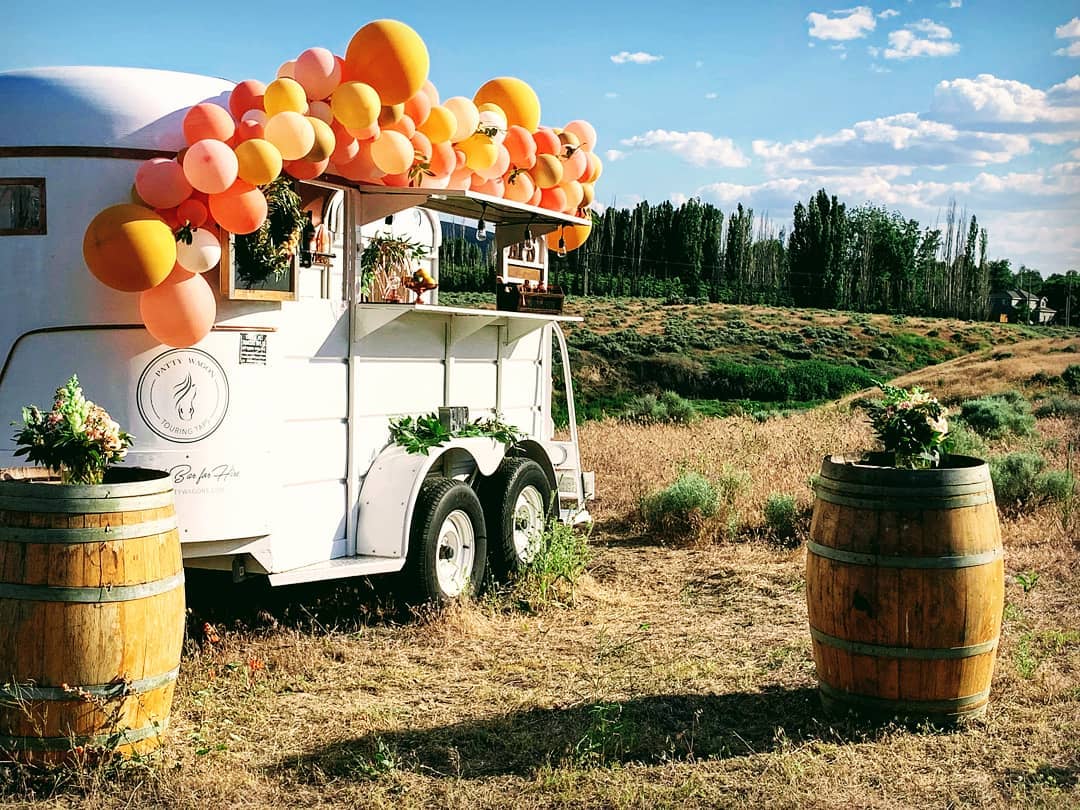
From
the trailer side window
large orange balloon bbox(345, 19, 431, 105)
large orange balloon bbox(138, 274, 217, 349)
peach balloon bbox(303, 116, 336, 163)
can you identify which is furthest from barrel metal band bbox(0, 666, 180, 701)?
large orange balloon bbox(345, 19, 431, 105)

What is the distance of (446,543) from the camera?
7863 mm

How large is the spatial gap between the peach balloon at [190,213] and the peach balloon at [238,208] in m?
0.07

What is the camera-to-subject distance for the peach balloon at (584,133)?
31.2 feet

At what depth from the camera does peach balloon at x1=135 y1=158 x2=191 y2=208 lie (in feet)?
18.7

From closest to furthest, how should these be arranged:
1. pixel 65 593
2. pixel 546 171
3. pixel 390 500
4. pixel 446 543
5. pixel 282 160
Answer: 1. pixel 65 593
2. pixel 282 160
3. pixel 390 500
4. pixel 446 543
5. pixel 546 171

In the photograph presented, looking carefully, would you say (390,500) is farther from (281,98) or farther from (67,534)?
(67,534)

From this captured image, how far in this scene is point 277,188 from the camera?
6324 mm

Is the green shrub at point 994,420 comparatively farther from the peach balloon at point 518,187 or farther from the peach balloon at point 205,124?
the peach balloon at point 205,124

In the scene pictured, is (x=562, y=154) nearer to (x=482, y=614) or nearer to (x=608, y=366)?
(x=482, y=614)

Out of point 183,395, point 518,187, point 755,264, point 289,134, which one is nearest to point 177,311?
point 183,395

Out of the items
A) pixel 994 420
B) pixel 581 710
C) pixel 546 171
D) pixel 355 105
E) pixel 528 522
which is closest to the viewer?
pixel 581 710

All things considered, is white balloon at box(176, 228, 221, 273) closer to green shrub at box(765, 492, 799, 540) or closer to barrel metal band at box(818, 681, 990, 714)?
barrel metal band at box(818, 681, 990, 714)

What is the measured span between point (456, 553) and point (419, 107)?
3089 mm

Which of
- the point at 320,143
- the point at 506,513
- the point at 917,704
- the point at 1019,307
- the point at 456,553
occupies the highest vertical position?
the point at 1019,307
